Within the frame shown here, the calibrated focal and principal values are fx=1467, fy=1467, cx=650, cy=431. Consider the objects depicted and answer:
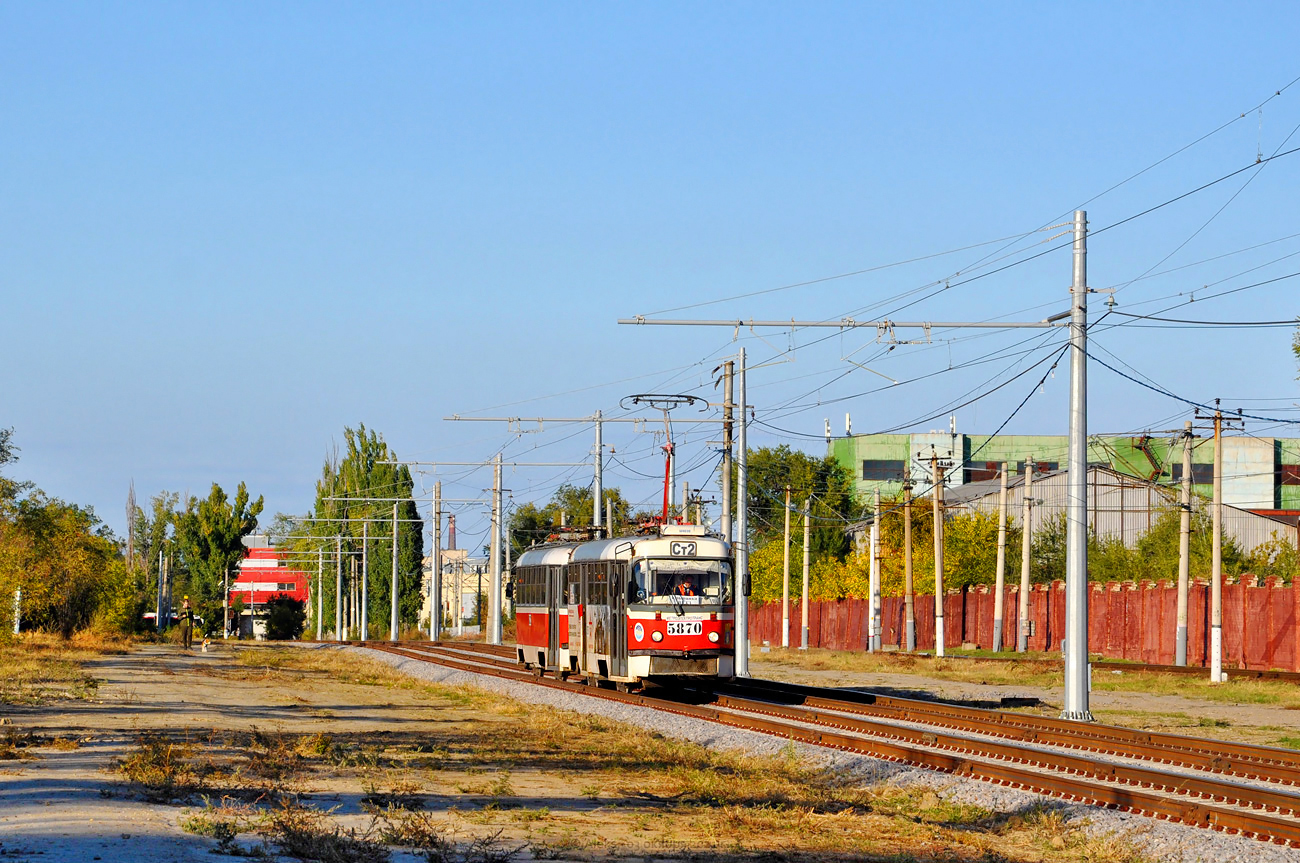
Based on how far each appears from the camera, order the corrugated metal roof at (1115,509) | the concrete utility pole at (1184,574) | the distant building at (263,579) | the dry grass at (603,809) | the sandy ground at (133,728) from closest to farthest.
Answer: the sandy ground at (133,728)
the dry grass at (603,809)
the concrete utility pole at (1184,574)
the corrugated metal roof at (1115,509)
the distant building at (263,579)

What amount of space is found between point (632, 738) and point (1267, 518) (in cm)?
7224

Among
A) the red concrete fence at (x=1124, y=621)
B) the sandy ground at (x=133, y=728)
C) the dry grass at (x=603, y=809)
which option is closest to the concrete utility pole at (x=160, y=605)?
the red concrete fence at (x=1124, y=621)

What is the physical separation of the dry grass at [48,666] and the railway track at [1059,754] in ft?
36.4

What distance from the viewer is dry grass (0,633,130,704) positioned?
29559mm

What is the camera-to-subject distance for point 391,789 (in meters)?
15.5

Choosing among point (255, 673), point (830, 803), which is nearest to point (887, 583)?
point (255, 673)

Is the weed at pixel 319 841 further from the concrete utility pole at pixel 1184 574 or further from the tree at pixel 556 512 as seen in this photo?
the tree at pixel 556 512

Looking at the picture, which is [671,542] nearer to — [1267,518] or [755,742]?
[755,742]

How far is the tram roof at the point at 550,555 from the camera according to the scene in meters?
35.1

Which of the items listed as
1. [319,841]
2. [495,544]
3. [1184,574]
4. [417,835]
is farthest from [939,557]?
[319,841]

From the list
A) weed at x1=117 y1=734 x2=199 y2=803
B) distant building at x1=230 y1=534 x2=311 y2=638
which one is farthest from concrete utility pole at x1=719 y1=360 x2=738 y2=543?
distant building at x1=230 y1=534 x2=311 y2=638

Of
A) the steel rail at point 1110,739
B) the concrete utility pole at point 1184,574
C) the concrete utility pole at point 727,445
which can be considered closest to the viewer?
the steel rail at point 1110,739

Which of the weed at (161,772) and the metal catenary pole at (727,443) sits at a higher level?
the metal catenary pole at (727,443)

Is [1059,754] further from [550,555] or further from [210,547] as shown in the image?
[210,547]
